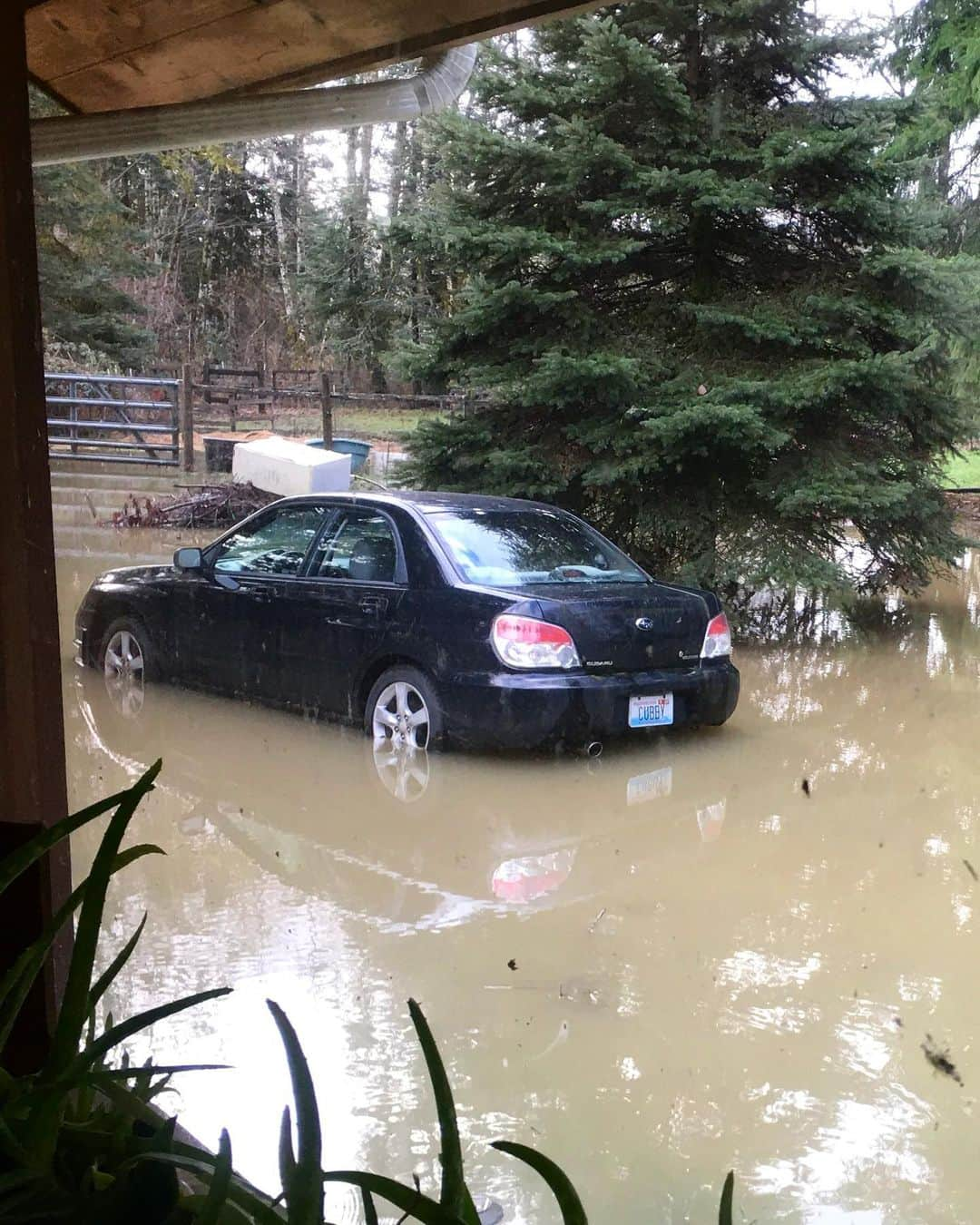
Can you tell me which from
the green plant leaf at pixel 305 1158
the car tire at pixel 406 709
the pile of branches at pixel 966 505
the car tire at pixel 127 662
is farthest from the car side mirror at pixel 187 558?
the pile of branches at pixel 966 505

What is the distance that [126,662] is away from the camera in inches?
144

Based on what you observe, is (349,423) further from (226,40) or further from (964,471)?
(964,471)

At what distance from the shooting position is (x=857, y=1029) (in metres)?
1.75

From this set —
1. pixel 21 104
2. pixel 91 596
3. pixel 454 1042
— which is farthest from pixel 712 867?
pixel 91 596

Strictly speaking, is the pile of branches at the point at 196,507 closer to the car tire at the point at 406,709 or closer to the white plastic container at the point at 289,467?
the white plastic container at the point at 289,467

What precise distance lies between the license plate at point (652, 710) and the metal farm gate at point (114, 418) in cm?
165

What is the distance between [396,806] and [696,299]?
95.2 inches

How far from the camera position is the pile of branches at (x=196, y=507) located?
3.88 meters

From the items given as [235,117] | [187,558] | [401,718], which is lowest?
[401,718]

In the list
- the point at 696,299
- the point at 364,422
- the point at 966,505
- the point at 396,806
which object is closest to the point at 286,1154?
the point at 396,806

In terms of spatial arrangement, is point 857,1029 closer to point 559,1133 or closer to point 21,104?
point 559,1133

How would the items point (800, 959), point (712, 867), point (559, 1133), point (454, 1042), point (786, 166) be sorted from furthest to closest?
point (786, 166)
point (712, 867)
point (800, 959)
point (454, 1042)
point (559, 1133)

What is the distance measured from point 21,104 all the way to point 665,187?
10.9ft

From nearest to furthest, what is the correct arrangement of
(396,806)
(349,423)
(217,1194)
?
(217,1194)
(396,806)
(349,423)
